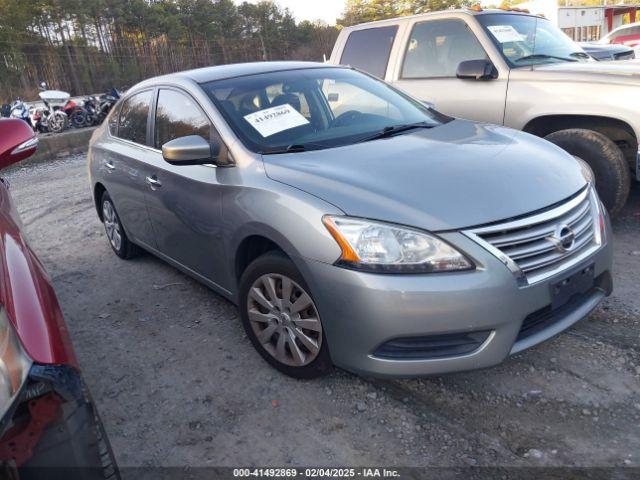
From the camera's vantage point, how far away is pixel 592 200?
9.46 feet

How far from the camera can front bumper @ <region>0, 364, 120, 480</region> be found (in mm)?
1416

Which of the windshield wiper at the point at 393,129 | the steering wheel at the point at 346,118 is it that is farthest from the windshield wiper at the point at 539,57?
the steering wheel at the point at 346,118

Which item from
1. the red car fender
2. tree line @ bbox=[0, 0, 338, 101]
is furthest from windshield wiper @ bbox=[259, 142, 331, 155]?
tree line @ bbox=[0, 0, 338, 101]

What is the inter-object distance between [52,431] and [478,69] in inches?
173

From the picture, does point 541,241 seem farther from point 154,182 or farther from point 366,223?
point 154,182

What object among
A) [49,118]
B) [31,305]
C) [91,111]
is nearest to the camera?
[31,305]

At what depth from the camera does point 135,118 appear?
14.0ft

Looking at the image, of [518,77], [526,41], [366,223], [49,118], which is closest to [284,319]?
[366,223]

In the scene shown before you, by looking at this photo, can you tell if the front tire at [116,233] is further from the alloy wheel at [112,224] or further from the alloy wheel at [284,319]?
the alloy wheel at [284,319]

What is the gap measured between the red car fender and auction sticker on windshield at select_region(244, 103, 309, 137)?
1.52m

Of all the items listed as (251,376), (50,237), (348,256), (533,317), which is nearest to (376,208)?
(348,256)

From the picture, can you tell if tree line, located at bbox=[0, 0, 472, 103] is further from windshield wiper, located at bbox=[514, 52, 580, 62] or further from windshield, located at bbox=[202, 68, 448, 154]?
windshield wiper, located at bbox=[514, 52, 580, 62]

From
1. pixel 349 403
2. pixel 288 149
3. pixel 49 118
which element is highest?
pixel 288 149

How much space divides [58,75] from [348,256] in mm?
20006
